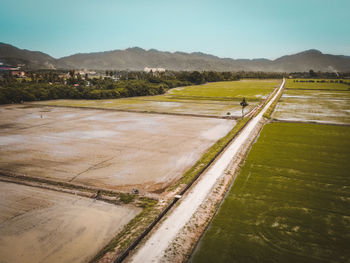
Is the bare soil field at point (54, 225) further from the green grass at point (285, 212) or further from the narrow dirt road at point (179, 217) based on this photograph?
the green grass at point (285, 212)

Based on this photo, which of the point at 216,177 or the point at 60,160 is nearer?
the point at 216,177

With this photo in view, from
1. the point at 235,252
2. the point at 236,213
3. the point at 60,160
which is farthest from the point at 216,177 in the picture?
the point at 60,160

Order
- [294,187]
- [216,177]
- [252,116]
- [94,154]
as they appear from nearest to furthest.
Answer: [294,187] < [216,177] < [94,154] < [252,116]

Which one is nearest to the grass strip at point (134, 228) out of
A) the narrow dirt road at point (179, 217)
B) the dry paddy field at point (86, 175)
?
the dry paddy field at point (86, 175)

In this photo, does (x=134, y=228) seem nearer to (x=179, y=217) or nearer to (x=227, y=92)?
(x=179, y=217)

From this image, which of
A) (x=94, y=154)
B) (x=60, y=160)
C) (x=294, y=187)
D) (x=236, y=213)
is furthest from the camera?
(x=94, y=154)

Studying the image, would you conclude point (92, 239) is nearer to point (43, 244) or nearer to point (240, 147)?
point (43, 244)

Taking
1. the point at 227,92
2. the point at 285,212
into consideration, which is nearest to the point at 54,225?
the point at 285,212
